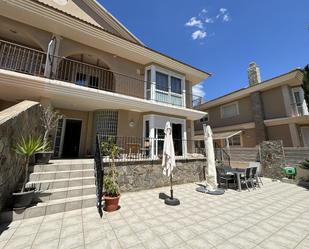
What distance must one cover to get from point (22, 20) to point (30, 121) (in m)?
Result: 6.94

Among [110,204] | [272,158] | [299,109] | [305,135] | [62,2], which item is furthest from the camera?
[299,109]

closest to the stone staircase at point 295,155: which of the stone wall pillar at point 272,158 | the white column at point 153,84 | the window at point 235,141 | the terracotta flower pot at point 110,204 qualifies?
the stone wall pillar at point 272,158

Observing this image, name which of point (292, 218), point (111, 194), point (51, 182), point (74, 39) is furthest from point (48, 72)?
point (292, 218)

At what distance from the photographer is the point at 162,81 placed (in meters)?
13.9

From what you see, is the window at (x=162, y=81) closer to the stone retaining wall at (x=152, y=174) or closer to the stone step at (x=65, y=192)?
the stone retaining wall at (x=152, y=174)

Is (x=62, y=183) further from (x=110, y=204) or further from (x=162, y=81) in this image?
(x=162, y=81)

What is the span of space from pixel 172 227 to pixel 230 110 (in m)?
22.2

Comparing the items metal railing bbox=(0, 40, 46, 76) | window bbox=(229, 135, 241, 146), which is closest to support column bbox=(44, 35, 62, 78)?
metal railing bbox=(0, 40, 46, 76)

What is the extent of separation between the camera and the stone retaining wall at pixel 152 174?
8258 mm

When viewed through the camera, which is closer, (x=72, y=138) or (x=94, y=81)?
(x=72, y=138)

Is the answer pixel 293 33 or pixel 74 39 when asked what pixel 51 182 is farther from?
pixel 293 33

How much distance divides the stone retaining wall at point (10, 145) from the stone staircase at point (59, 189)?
0.63 m

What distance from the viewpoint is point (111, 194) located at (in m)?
5.98

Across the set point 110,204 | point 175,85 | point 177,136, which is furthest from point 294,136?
point 110,204
